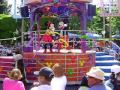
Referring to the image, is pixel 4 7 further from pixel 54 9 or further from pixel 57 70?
pixel 57 70

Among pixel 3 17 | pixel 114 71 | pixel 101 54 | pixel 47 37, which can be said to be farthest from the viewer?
pixel 3 17

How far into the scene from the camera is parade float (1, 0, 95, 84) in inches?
565

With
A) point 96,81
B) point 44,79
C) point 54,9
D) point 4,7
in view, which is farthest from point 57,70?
point 4,7

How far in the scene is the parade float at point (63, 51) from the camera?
47.1 ft

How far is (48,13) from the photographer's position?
16.5 metres

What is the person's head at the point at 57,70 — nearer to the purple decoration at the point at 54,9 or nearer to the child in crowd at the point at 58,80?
the child in crowd at the point at 58,80

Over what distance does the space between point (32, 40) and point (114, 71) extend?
30.0 feet

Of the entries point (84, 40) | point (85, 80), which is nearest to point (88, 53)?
point (84, 40)

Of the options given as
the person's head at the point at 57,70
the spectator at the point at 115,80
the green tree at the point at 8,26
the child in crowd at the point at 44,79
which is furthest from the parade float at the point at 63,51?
the green tree at the point at 8,26

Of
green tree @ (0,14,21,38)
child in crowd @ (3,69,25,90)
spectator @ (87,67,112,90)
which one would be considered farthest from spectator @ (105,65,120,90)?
green tree @ (0,14,21,38)

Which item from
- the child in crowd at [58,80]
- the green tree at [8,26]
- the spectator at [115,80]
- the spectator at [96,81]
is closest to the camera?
the spectator at [96,81]

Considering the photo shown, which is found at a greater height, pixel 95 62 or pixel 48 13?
pixel 48 13

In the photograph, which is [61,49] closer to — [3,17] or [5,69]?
[5,69]

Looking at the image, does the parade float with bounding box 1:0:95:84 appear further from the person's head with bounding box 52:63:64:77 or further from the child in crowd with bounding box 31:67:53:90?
the child in crowd with bounding box 31:67:53:90
